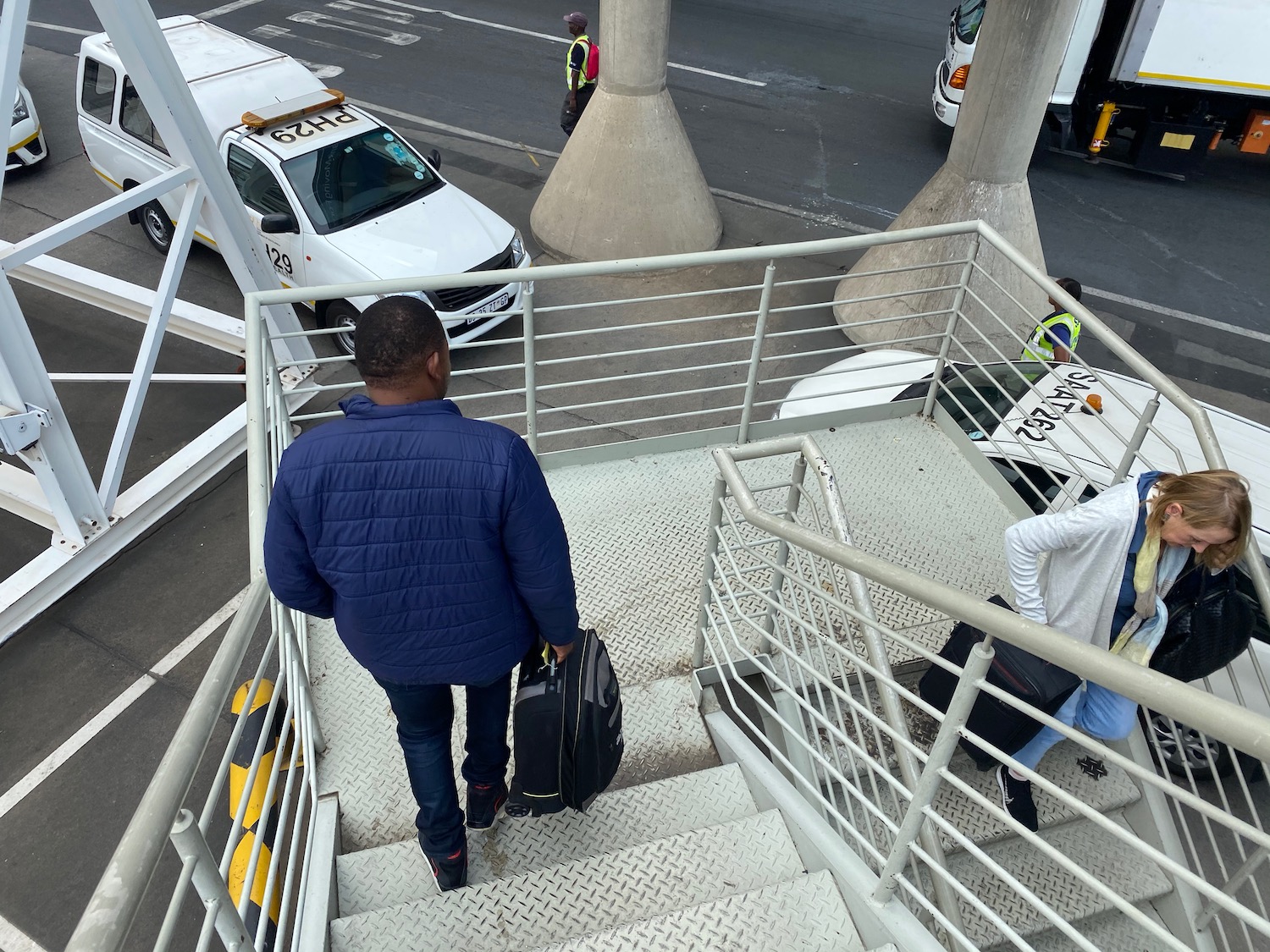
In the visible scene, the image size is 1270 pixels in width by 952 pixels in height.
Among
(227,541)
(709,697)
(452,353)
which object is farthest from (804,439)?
(452,353)

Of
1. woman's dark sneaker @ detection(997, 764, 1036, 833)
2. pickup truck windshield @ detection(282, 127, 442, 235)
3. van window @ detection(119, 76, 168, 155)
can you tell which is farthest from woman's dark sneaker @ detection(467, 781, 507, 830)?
van window @ detection(119, 76, 168, 155)

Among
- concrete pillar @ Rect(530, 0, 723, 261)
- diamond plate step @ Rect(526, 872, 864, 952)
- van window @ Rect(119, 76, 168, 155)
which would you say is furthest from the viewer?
concrete pillar @ Rect(530, 0, 723, 261)

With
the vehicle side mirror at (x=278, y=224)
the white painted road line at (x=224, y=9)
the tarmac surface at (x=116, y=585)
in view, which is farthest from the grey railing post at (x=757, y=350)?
the white painted road line at (x=224, y=9)

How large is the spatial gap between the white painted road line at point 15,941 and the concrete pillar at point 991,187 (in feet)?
23.2

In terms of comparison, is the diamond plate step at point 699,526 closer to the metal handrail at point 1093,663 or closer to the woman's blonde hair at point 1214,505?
the woman's blonde hair at point 1214,505

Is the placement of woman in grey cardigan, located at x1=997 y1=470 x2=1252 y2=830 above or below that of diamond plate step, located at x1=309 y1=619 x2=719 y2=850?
above

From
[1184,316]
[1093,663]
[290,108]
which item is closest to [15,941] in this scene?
[1093,663]

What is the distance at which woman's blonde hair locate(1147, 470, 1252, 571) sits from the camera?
2631 millimetres

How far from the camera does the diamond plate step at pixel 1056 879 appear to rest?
11.7 feet

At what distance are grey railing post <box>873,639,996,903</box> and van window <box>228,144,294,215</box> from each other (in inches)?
300

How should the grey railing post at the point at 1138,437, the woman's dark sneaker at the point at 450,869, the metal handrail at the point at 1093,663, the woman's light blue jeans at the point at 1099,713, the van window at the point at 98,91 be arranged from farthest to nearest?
1. the van window at the point at 98,91
2. the grey railing post at the point at 1138,437
3. the woman's light blue jeans at the point at 1099,713
4. the woman's dark sneaker at the point at 450,869
5. the metal handrail at the point at 1093,663

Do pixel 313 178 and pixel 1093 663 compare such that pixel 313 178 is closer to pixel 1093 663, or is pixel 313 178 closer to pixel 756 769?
pixel 756 769

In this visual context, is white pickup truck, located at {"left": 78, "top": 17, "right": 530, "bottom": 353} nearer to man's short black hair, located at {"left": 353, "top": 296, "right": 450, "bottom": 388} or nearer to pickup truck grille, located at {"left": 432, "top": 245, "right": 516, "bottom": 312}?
pickup truck grille, located at {"left": 432, "top": 245, "right": 516, "bottom": 312}

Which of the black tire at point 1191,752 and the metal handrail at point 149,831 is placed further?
the black tire at point 1191,752
